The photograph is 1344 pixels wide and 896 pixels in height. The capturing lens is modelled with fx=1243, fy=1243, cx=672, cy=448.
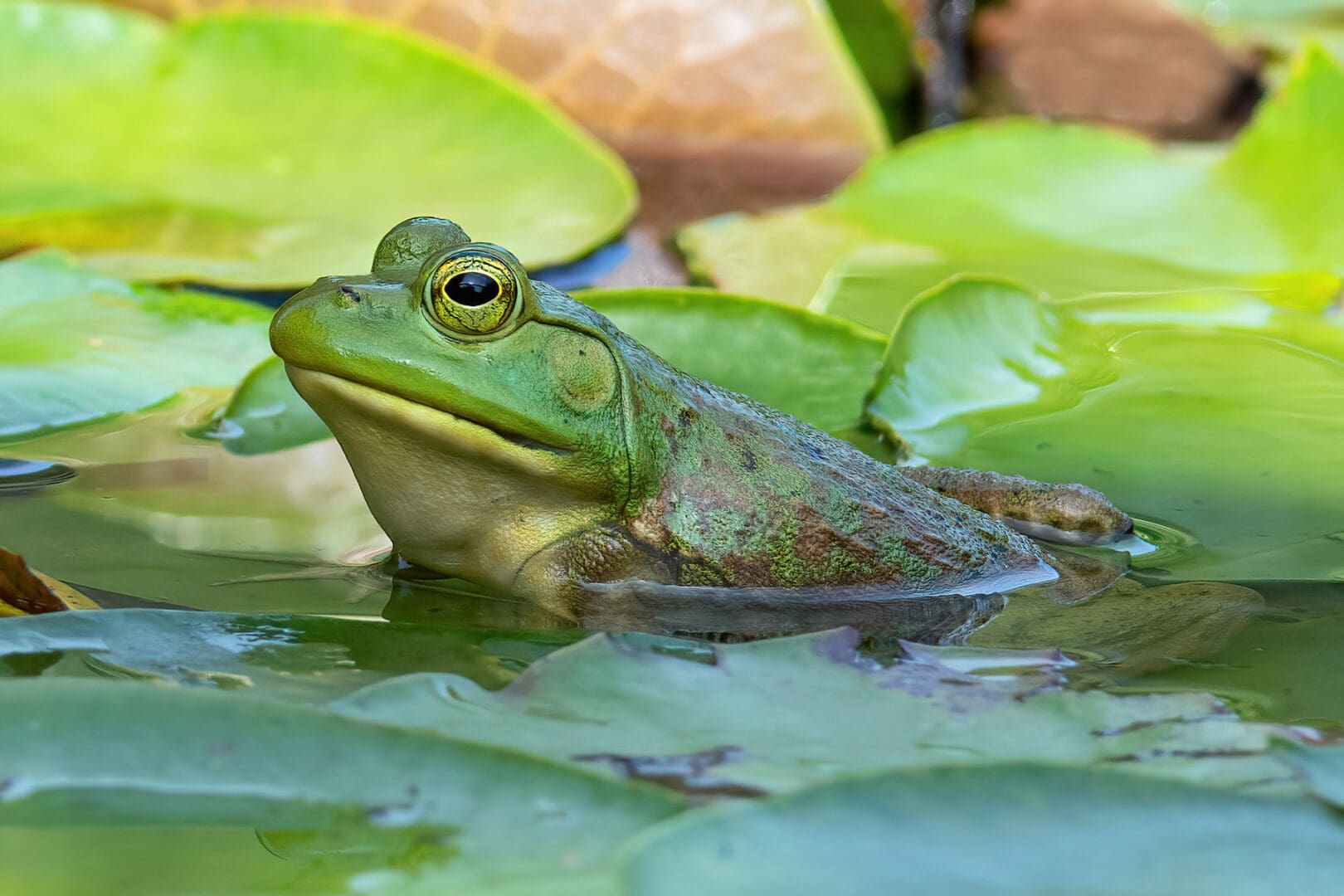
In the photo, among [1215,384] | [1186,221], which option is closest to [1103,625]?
[1215,384]

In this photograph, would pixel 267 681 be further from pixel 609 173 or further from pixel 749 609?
pixel 609 173

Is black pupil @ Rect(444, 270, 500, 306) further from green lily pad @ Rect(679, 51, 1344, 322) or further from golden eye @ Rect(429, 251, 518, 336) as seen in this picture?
green lily pad @ Rect(679, 51, 1344, 322)

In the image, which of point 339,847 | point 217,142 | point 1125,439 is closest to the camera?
point 339,847

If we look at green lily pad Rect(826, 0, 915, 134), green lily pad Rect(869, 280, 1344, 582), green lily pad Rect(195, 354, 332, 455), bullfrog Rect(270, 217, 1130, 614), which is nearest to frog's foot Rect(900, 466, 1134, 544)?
bullfrog Rect(270, 217, 1130, 614)

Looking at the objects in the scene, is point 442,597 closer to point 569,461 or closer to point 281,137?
point 569,461

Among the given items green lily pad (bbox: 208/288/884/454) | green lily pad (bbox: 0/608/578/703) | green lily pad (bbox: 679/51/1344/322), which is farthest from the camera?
green lily pad (bbox: 679/51/1344/322)

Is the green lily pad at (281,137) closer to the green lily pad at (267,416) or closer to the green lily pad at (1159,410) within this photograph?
the green lily pad at (267,416)
